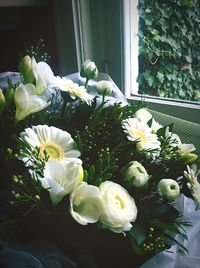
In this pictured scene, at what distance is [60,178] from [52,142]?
94 millimetres

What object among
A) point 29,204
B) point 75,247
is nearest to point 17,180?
point 29,204

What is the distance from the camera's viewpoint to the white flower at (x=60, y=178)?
418mm

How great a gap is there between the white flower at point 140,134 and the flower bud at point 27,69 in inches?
8.0

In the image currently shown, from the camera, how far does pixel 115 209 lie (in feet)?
1.45

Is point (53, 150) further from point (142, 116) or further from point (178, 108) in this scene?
point (178, 108)

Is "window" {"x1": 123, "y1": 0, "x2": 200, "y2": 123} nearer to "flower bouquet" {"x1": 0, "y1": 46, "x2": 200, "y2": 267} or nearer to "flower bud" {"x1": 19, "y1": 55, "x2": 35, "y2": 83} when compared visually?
"flower bouquet" {"x1": 0, "y1": 46, "x2": 200, "y2": 267}

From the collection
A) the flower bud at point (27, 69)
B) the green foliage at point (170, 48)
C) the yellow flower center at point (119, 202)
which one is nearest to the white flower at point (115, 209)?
the yellow flower center at point (119, 202)

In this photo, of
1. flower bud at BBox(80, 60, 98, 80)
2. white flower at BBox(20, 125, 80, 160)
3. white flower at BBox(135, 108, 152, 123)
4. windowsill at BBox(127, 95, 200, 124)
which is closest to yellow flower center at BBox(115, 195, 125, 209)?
white flower at BBox(20, 125, 80, 160)

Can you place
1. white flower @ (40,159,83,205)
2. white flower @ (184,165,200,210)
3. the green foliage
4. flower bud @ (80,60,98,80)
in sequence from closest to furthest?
1. white flower @ (40,159,83,205)
2. white flower @ (184,165,200,210)
3. flower bud @ (80,60,98,80)
4. the green foliage

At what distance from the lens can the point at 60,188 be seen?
412 mm

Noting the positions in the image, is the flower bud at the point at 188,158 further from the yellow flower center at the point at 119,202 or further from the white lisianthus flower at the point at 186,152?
the yellow flower center at the point at 119,202

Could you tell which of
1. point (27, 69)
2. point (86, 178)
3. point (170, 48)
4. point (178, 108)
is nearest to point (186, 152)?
point (86, 178)

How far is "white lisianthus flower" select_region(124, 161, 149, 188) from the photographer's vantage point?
0.48 meters

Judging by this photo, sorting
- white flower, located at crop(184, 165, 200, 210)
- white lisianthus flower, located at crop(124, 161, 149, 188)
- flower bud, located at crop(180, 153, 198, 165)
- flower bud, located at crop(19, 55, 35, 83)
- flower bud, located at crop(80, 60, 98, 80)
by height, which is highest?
flower bud, located at crop(19, 55, 35, 83)
